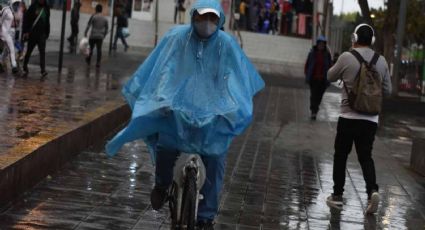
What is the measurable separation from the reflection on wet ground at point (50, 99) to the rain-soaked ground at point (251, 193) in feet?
1.67

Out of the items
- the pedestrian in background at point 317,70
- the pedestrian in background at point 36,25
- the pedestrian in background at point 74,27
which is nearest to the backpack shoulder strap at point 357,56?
the pedestrian in background at point 317,70

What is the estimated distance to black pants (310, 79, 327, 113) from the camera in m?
18.2

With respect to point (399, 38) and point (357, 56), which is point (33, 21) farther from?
point (357, 56)

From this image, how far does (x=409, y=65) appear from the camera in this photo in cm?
2733

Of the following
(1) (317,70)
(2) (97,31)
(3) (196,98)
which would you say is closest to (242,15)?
(2) (97,31)

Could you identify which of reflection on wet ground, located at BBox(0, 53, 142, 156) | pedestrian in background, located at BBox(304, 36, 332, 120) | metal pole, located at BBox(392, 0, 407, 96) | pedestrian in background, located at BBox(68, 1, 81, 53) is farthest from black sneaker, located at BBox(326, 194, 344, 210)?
pedestrian in background, located at BBox(68, 1, 81, 53)

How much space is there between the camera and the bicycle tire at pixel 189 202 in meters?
6.15

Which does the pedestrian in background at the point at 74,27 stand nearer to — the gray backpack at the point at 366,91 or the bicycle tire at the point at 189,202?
the gray backpack at the point at 366,91

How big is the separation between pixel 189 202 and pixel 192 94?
742mm

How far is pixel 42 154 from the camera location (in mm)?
8625

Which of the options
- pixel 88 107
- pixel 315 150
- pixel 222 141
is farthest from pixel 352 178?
pixel 222 141

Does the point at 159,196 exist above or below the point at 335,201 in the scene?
above

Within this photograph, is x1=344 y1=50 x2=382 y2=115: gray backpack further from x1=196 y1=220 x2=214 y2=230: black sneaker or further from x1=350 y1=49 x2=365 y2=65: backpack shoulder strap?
x1=196 y1=220 x2=214 y2=230: black sneaker

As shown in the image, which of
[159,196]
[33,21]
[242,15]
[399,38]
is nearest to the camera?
[159,196]
